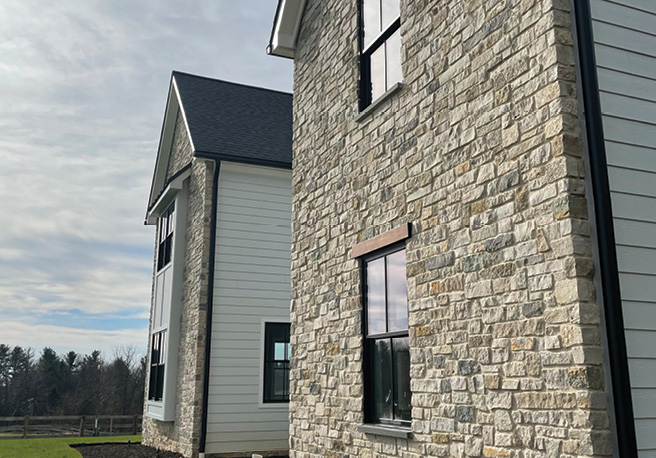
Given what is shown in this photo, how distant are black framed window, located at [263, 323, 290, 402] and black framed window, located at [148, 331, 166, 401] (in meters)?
2.99

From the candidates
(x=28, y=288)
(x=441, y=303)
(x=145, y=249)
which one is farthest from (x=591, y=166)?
(x=28, y=288)

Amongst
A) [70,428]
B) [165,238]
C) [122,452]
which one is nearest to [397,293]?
[165,238]

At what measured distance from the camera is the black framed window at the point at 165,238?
624 inches

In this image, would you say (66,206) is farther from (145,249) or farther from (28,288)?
(28,288)

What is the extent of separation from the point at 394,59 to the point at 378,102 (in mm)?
561

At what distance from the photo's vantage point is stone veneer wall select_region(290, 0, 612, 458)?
4.18 meters

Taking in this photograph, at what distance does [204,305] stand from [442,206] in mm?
8578

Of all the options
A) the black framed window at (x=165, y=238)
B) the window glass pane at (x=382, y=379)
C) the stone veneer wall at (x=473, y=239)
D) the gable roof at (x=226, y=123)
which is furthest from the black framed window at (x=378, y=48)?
the black framed window at (x=165, y=238)

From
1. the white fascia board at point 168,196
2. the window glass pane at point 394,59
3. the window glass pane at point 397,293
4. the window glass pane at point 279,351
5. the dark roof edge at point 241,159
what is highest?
the dark roof edge at point 241,159

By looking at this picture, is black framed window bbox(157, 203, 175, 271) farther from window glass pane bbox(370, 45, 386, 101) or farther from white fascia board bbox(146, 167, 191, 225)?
window glass pane bbox(370, 45, 386, 101)

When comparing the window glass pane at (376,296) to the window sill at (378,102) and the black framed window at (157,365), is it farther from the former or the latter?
the black framed window at (157,365)

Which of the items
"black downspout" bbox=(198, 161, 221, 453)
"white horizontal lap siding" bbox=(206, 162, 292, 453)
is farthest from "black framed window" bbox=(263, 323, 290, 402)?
"black downspout" bbox=(198, 161, 221, 453)

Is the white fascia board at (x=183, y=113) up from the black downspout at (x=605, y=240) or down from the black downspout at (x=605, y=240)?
up

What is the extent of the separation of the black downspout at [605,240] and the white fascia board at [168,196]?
11.7 metres
